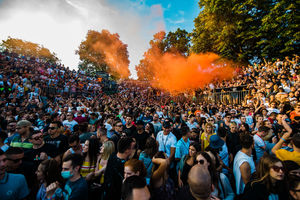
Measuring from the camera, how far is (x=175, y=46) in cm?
2836

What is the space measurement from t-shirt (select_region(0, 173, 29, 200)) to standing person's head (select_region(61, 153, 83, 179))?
0.70m

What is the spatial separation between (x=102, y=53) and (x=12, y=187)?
4439 centimetres

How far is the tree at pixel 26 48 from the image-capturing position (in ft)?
160

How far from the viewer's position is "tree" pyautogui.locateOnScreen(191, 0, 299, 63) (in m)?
15.0

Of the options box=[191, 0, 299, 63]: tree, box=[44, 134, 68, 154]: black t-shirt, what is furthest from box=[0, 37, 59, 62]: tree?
box=[44, 134, 68, 154]: black t-shirt

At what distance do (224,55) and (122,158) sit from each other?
70.5 ft

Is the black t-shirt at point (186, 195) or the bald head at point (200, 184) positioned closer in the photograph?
the bald head at point (200, 184)

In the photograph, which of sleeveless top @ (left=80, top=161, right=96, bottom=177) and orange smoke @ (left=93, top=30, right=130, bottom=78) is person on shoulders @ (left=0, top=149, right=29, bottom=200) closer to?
sleeveless top @ (left=80, top=161, right=96, bottom=177)

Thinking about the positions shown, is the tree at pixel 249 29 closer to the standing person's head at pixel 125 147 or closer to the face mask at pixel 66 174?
the standing person's head at pixel 125 147

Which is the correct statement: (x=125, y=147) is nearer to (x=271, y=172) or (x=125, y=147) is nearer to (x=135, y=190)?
(x=135, y=190)

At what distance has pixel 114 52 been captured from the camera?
148ft

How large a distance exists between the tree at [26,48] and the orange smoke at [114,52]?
78.7ft

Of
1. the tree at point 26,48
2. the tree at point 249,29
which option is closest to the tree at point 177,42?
the tree at point 249,29

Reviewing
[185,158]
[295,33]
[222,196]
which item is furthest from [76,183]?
[295,33]
